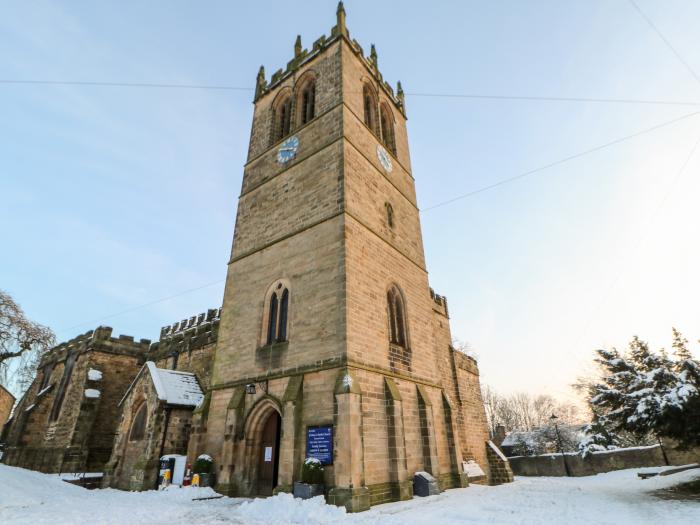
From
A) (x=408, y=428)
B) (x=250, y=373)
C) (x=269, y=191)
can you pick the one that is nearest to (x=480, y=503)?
(x=408, y=428)

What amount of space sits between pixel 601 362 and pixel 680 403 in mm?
3104

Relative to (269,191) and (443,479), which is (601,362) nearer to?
(443,479)

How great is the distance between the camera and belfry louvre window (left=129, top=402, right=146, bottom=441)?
14224mm

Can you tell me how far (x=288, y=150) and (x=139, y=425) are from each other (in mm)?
12934

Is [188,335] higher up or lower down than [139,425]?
higher up

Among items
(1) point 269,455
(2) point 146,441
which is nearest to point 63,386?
(2) point 146,441

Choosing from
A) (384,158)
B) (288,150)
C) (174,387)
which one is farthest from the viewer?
(384,158)

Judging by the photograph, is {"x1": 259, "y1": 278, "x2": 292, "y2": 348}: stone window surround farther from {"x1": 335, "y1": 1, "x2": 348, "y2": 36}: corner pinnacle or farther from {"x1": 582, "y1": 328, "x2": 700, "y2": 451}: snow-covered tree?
{"x1": 335, "y1": 1, "x2": 348, "y2": 36}: corner pinnacle

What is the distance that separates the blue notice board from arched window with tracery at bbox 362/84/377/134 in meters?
14.0

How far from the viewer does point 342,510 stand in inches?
330

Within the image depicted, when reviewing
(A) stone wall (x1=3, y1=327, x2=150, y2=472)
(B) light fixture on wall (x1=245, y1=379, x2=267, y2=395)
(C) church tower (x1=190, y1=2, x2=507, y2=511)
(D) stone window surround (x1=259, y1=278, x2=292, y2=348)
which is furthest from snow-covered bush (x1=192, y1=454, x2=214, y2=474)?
(A) stone wall (x1=3, y1=327, x2=150, y2=472)

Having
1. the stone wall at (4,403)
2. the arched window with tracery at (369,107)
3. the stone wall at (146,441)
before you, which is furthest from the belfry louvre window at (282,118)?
the stone wall at (4,403)

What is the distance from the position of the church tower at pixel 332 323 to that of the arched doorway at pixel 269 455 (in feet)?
0.15

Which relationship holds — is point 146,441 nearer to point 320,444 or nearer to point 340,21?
point 320,444
